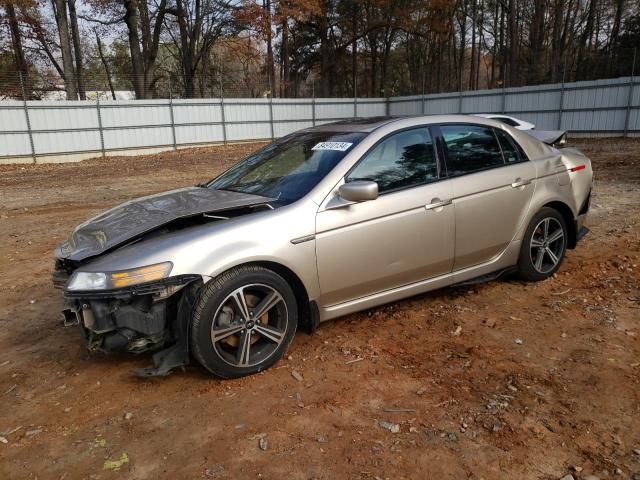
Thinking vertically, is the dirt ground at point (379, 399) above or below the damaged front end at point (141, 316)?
below

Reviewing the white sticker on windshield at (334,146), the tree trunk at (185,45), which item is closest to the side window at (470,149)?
the white sticker on windshield at (334,146)

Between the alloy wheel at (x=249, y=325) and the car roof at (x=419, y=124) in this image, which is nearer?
the alloy wheel at (x=249, y=325)

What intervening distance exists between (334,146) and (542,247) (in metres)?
2.29

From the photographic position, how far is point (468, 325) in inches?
155

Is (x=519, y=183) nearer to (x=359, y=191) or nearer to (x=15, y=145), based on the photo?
(x=359, y=191)

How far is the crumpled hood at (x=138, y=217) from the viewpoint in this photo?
10.6 feet

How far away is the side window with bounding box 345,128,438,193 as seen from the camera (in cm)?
370

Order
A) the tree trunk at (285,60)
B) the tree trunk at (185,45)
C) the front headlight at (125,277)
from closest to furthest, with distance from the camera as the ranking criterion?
the front headlight at (125,277), the tree trunk at (185,45), the tree trunk at (285,60)

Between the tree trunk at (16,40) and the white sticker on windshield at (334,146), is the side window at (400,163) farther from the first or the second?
the tree trunk at (16,40)

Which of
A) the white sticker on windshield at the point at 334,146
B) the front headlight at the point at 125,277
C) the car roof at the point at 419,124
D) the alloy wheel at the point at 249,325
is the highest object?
the car roof at the point at 419,124

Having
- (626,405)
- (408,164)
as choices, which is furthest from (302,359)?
(626,405)

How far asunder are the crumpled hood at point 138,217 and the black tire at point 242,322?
1.89 ft

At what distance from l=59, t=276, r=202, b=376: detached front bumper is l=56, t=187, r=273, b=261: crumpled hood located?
0.36 meters

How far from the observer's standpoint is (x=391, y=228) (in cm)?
365
